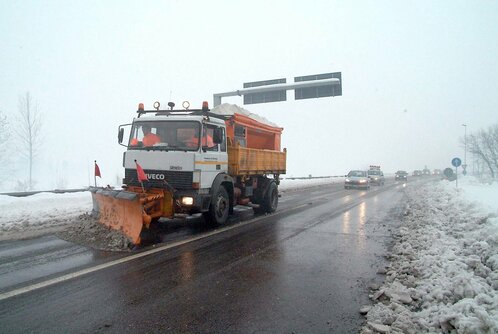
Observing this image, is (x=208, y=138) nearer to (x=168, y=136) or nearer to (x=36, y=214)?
(x=168, y=136)

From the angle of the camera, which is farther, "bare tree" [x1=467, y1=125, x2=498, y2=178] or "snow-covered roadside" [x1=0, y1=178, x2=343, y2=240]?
"bare tree" [x1=467, y1=125, x2=498, y2=178]

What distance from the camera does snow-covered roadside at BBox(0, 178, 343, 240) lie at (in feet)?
27.2

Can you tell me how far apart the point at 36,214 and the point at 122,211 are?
4.89 meters

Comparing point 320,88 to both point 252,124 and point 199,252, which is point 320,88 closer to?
point 252,124

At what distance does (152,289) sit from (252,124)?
25.6 feet

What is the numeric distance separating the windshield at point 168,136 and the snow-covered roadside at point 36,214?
10.7 feet

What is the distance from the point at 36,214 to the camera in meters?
10.0

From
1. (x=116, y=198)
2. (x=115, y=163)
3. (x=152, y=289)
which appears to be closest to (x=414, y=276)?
(x=152, y=289)

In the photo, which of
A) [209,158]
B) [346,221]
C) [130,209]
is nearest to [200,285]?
[130,209]

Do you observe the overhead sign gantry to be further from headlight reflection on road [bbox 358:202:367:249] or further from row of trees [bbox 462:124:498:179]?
row of trees [bbox 462:124:498:179]

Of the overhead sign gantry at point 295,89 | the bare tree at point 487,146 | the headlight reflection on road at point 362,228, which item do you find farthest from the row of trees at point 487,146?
the headlight reflection on road at point 362,228

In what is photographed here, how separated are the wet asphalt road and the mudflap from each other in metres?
0.57

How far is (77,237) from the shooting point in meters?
7.27

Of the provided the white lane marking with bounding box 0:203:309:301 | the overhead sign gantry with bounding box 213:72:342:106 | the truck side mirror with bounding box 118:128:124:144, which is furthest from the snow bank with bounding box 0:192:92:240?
the overhead sign gantry with bounding box 213:72:342:106
